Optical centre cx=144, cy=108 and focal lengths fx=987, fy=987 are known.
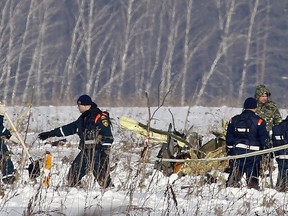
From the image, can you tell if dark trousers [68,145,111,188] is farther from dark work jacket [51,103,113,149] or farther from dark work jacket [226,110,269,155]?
dark work jacket [226,110,269,155]

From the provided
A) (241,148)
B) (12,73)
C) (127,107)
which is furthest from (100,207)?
(12,73)

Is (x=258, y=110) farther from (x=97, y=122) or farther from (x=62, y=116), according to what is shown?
(x=62, y=116)

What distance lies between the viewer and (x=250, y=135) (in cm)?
1320

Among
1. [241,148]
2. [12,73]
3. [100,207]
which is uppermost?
[12,73]

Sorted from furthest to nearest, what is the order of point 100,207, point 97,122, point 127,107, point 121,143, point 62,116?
point 127,107 → point 62,116 → point 121,143 → point 97,122 → point 100,207

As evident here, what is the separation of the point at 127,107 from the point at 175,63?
109ft

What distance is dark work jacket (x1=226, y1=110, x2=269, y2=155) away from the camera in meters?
13.1

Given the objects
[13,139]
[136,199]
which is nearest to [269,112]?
[13,139]

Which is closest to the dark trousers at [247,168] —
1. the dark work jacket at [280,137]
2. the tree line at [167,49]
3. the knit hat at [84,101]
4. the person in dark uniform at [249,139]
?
the person in dark uniform at [249,139]

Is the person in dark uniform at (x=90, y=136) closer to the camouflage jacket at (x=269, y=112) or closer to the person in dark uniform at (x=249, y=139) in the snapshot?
A: the person in dark uniform at (x=249, y=139)

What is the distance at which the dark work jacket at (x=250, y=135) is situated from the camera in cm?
1314

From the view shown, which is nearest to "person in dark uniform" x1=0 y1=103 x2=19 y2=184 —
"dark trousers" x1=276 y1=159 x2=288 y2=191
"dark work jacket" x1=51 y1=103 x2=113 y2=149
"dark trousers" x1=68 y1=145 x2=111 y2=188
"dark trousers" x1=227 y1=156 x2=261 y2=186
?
"dark trousers" x1=68 y1=145 x2=111 y2=188

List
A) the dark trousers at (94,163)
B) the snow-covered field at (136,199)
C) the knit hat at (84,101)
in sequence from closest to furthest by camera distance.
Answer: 1. the snow-covered field at (136,199)
2. the dark trousers at (94,163)
3. the knit hat at (84,101)

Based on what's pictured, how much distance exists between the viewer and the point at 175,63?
61.8m
